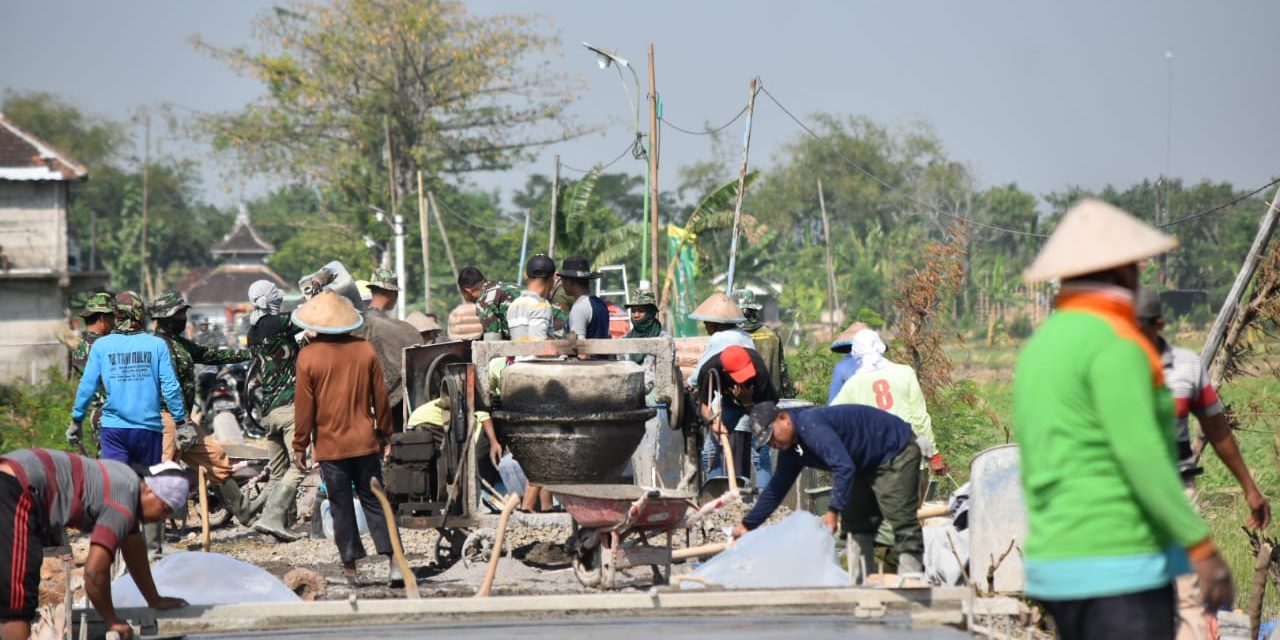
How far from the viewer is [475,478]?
9.71m

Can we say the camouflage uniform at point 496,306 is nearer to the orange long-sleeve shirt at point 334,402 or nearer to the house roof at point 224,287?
the orange long-sleeve shirt at point 334,402

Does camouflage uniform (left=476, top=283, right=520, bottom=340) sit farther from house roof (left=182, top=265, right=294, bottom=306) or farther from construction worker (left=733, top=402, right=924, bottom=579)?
house roof (left=182, top=265, right=294, bottom=306)

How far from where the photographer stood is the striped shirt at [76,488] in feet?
21.0

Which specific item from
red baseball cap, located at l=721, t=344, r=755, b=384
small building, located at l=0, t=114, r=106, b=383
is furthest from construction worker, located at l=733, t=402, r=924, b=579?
small building, located at l=0, t=114, r=106, b=383

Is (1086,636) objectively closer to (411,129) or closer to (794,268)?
(411,129)

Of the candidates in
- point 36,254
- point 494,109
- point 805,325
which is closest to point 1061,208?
point 805,325

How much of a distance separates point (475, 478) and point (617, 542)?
1.82m

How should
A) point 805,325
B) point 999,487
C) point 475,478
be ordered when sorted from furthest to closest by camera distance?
point 805,325 → point 475,478 → point 999,487

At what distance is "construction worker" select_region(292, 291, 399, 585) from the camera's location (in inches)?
351

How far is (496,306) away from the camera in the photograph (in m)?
11.6

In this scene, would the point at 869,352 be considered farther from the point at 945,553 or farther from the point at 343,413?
the point at 343,413

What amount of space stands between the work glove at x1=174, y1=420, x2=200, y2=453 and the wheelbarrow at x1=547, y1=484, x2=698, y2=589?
330cm

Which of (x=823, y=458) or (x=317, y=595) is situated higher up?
Answer: (x=823, y=458)

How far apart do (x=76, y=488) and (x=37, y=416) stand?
15.2m
